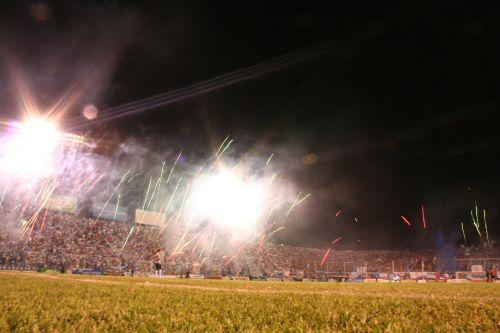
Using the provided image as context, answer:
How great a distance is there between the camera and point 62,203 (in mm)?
46219

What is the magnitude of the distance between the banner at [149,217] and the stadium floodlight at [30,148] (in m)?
16.5

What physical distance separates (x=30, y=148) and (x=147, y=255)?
17650 mm

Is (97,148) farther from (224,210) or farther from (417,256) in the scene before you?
(417,256)

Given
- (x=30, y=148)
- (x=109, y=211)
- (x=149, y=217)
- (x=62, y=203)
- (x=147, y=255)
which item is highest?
(x=30, y=148)

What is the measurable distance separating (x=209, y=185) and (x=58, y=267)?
24.5 meters

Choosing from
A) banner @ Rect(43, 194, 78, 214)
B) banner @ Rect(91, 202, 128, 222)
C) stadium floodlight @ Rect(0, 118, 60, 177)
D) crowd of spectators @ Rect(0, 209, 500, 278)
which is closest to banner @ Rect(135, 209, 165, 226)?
crowd of spectators @ Rect(0, 209, 500, 278)

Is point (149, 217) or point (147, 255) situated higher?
point (149, 217)

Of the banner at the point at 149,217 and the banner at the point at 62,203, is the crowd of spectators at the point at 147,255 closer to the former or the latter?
the banner at the point at 149,217

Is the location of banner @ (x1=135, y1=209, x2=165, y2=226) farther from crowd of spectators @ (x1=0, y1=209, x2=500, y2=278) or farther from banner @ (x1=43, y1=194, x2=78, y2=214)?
banner @ (x1=43, y1=194, x2=78, y2=214)

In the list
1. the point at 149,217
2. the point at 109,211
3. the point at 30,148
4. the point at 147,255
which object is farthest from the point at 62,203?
the point at 149,217

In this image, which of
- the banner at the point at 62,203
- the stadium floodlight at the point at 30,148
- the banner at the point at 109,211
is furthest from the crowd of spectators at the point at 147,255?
the stadium floodlight at the point at 30,148

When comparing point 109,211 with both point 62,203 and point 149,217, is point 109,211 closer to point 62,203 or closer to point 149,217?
point 62,203

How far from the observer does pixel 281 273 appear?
4903cm

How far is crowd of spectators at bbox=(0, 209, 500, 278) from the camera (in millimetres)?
33594
